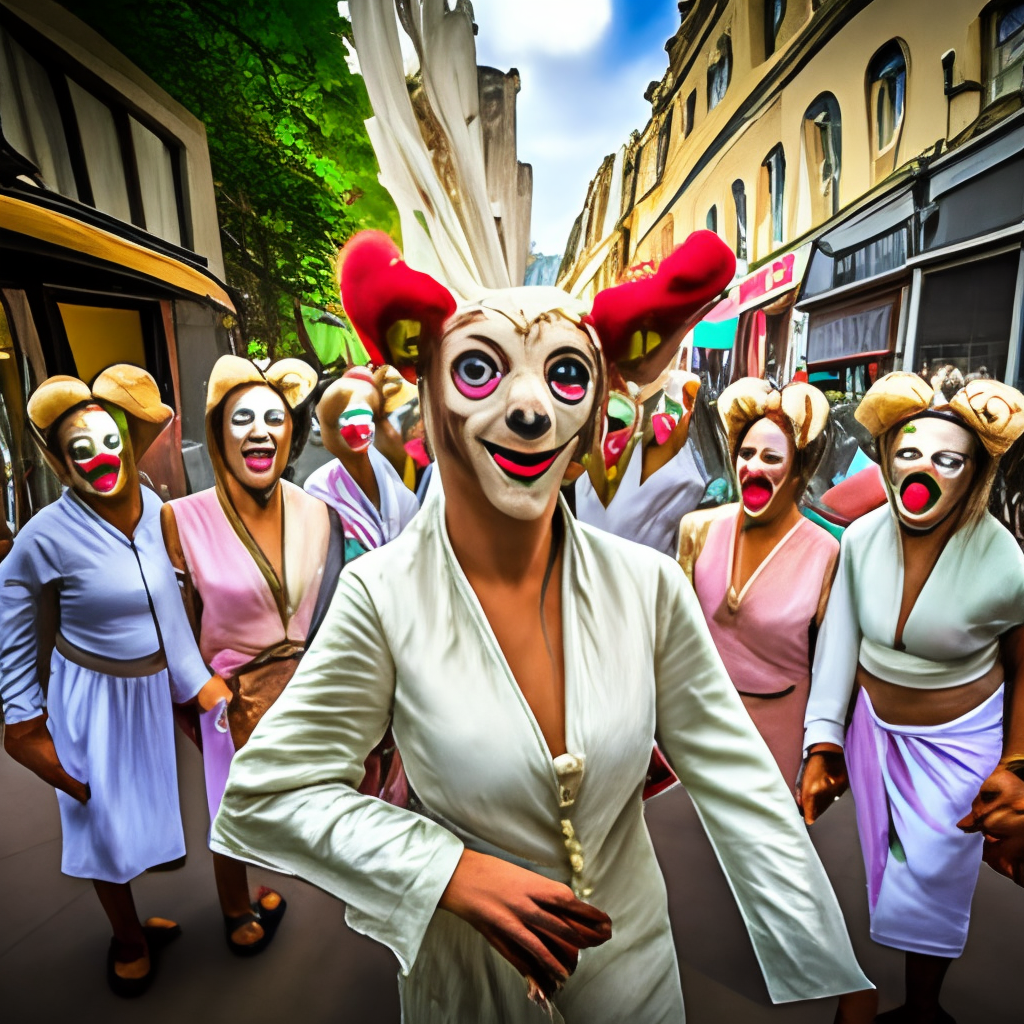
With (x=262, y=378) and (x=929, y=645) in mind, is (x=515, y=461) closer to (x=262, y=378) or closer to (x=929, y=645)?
(x=262, y=378)

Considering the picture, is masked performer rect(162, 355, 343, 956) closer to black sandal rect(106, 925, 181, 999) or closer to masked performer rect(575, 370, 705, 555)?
black sandal rect(106, 925, 181, 999)

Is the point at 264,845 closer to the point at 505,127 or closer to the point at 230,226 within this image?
the point at 230,226

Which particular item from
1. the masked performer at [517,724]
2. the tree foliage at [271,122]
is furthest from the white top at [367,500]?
the masked performer at [517,724]

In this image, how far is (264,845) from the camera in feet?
2.96

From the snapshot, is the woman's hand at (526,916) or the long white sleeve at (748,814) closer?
the woman's hand at (526,916)

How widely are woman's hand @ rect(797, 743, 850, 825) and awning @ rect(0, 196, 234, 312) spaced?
1.64m

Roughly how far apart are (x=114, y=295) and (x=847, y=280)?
5.22 ft

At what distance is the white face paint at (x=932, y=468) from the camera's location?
1.33 meters

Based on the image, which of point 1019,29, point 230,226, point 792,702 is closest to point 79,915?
point 230,226

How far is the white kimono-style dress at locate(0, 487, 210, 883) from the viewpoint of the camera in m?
1.44

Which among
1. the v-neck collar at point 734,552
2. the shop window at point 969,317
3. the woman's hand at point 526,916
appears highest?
the shop window at point 969,317

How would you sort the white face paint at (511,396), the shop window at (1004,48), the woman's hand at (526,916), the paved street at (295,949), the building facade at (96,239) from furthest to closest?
the paved street at (295,949) < the building facade at (96,239) < the shop window at (1004,48) < the white face paint at (511,396) < the woman's hand at (526,916)

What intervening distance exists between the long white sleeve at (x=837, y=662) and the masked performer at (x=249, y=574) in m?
1.12

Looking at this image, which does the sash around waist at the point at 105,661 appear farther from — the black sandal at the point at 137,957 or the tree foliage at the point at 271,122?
the tree foliage at the point at 271,122
